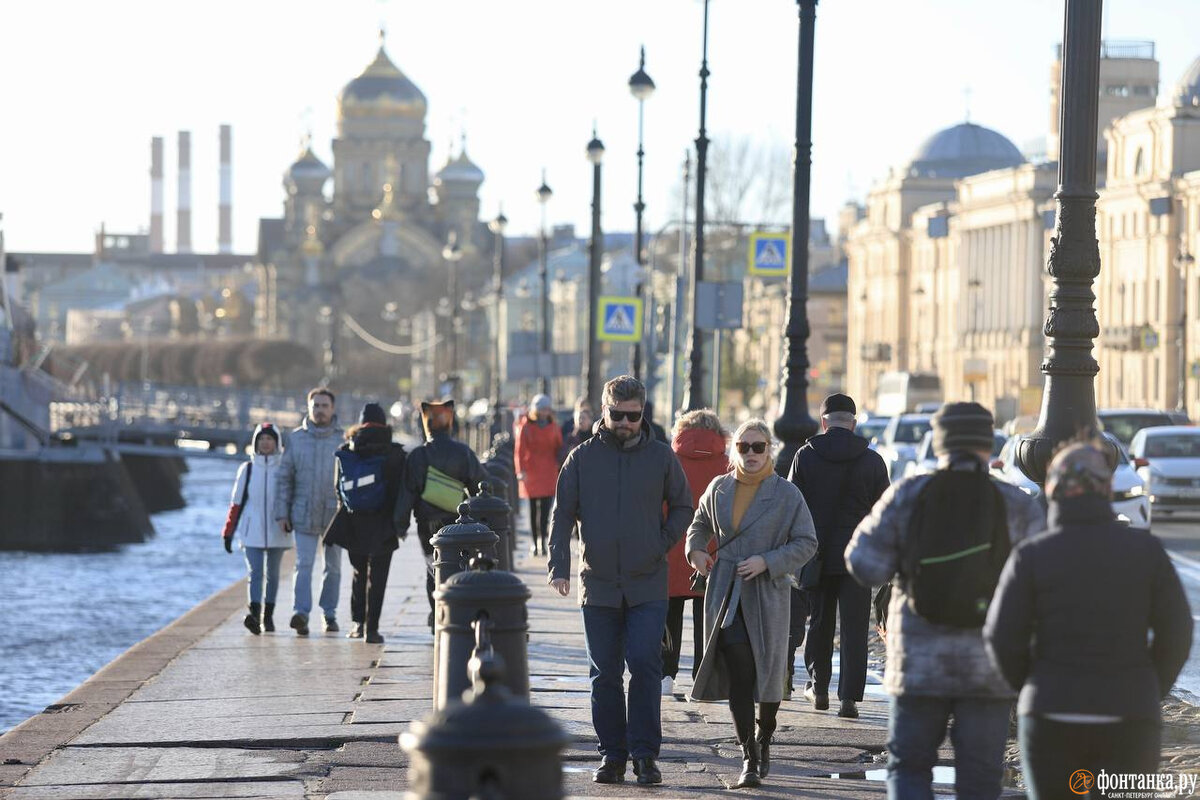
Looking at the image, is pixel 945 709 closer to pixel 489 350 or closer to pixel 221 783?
pixel 221 783

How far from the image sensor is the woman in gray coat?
1012 centimetres

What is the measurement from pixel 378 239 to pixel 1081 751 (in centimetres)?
18022

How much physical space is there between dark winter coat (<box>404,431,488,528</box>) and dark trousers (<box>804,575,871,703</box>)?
136 inches

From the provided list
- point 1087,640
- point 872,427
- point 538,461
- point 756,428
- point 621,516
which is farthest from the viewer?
point 872,427

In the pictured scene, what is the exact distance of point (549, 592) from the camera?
21203 millimetres

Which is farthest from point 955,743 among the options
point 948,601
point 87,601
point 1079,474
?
point 87,601

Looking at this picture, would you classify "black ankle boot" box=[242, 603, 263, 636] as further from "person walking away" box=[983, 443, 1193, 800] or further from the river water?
"person walking away" box=[983, 443, 1193, 800]

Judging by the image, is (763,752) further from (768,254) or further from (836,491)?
(768,254)

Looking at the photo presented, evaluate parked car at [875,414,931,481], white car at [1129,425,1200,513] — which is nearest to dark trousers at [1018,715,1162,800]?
white car at [1129,425,1200,513]

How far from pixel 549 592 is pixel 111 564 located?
26.9 metres

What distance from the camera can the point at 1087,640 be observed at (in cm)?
673

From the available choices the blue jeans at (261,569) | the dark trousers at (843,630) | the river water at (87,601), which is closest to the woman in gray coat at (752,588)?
the dark trousers at (843,630)

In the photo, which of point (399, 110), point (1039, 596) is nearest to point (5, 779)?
point (1039, 596)

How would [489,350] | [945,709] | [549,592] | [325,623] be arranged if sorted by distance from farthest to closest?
1. [489,350]
2. [549,592]
3. [325,623]
4. [945,709]
